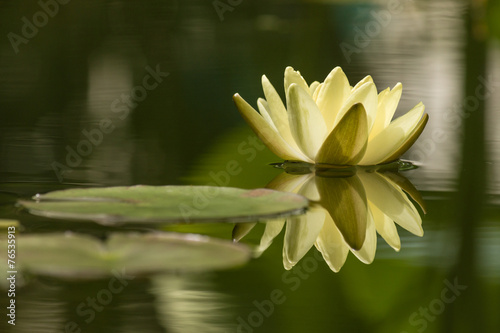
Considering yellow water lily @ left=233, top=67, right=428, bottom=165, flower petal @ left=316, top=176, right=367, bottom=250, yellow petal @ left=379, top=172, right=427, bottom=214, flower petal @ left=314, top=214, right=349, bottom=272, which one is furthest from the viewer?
yellow water lily @ left=233, top=67, right=428, bottom=165

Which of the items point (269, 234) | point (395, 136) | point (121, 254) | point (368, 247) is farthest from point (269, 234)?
point (395, 136)

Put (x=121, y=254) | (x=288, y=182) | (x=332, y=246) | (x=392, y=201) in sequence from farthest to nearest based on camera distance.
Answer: (x=288, y=182) → (x=392, y=201) → (x=332, y=246) → (x=121, y=254)

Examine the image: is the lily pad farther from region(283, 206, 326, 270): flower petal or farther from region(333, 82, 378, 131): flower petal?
region(333, 82, 378, 131): flower petal

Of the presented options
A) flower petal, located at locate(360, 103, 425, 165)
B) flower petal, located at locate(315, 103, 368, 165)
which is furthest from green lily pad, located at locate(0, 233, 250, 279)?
flower petal, located at locate(360, 103, 425, 165)

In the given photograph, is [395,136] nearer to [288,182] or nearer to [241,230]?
[288,182]

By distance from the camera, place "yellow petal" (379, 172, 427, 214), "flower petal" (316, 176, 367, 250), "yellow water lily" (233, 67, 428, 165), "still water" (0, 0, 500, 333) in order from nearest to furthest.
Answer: "still water" (0, 0, 500, 333) → "flower petal" (316, 176, 367, 250) → "yellow petal" (379, 172, 427, 214) → "yellow water lily" (233, 67, 428, 165)

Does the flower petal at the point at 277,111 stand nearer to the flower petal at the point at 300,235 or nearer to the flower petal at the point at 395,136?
the flower petal at the point at 395,136
